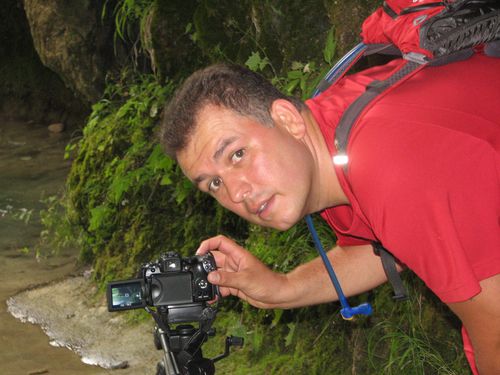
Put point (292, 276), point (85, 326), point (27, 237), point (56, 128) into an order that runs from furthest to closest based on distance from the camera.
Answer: point (56, 128) → point (27, 237) → point (85, 326) → point (292, 276)

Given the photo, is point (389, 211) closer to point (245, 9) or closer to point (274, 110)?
point (274, 110)

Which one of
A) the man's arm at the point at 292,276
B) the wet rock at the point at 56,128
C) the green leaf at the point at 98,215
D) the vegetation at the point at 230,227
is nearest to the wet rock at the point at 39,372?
the vegetation at the point at 230,227

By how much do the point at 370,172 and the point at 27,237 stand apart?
5551mm

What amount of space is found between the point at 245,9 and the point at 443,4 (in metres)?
3.43

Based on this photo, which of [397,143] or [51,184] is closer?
[397,143]

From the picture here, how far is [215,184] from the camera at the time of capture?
7.39 feet

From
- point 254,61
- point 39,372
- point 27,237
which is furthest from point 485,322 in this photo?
point 27,237

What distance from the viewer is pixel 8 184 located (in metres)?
8.57

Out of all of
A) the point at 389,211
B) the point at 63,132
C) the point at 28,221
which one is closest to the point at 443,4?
the point at 389,211

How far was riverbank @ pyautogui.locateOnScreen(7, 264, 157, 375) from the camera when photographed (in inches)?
191

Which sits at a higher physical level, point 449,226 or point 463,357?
point 449,226

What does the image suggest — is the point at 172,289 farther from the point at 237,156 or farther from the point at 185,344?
the point at 237,156

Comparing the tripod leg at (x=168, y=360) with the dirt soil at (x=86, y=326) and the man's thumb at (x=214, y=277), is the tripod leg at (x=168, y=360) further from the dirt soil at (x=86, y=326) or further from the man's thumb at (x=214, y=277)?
the dirt soil at (x=86, y=326)

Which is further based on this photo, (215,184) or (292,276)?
(292,276)
